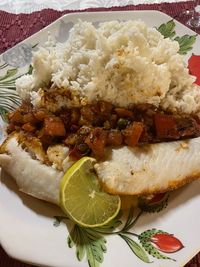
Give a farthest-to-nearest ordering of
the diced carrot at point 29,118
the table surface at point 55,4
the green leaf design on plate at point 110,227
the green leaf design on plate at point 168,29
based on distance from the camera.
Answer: the table surface at point 55,4, the green leaf design on plate at point 168,29, the diced carrot at point 29,118, the green leaf design on plate at point 110,227

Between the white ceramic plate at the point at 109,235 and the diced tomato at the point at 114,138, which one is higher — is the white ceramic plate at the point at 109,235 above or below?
below

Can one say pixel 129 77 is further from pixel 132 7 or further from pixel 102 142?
pixel 132 7

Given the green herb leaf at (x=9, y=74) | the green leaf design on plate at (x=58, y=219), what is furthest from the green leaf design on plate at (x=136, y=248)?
the green herb leaf at (x=9, y=74)

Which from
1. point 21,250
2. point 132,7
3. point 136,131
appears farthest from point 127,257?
point 132,7

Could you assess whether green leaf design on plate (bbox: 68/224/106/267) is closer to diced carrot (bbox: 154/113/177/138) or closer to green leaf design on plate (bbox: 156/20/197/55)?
diced carrot (bbox: 154/113/177/138)

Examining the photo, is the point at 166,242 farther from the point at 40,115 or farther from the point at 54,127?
the point at 40,115

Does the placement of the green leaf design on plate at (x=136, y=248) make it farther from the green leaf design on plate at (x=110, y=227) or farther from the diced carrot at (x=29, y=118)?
the diced carrot at (x=29, y=118)
